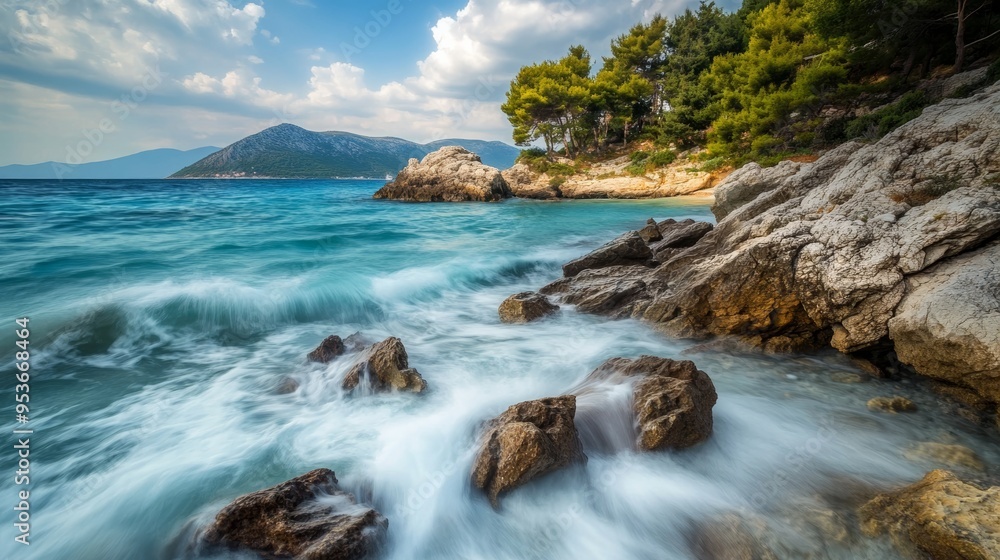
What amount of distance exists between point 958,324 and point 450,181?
141 feet

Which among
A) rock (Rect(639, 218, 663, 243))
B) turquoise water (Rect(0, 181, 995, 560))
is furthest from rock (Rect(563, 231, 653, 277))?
rock (Rect(639, 218, 663, 243))

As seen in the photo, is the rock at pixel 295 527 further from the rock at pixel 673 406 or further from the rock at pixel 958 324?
the rock at pixel 958 324

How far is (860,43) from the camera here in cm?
2186

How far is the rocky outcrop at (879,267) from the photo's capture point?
450 cm

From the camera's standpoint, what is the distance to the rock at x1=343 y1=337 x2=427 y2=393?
5832 millimetres

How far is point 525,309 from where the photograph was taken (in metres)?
8.64

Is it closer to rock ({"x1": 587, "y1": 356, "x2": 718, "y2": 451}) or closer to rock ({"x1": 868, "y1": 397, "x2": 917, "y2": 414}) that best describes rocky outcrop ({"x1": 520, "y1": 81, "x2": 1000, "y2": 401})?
rock ({"x1": 868, "y1": 397, "x2": 917, "y2": 414})

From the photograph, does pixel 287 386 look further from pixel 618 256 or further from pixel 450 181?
pixel 450 181

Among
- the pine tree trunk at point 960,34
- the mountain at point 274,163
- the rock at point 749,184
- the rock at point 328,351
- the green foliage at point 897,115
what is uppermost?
the mountain at point 274,163

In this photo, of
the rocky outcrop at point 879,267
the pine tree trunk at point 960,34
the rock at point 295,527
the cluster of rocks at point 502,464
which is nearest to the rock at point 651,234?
the rocky outcrop at point 879,267

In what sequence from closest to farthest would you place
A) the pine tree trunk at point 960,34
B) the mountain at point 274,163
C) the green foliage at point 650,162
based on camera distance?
the pine tree trunk at point 960,34
the green foliage at point 650,162
the mountain at point 274,163

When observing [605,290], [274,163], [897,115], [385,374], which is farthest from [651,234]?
[274,163]

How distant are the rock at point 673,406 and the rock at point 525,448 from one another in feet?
2.48

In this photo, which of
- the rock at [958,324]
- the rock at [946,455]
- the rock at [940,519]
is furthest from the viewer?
the rock at [958,324]
